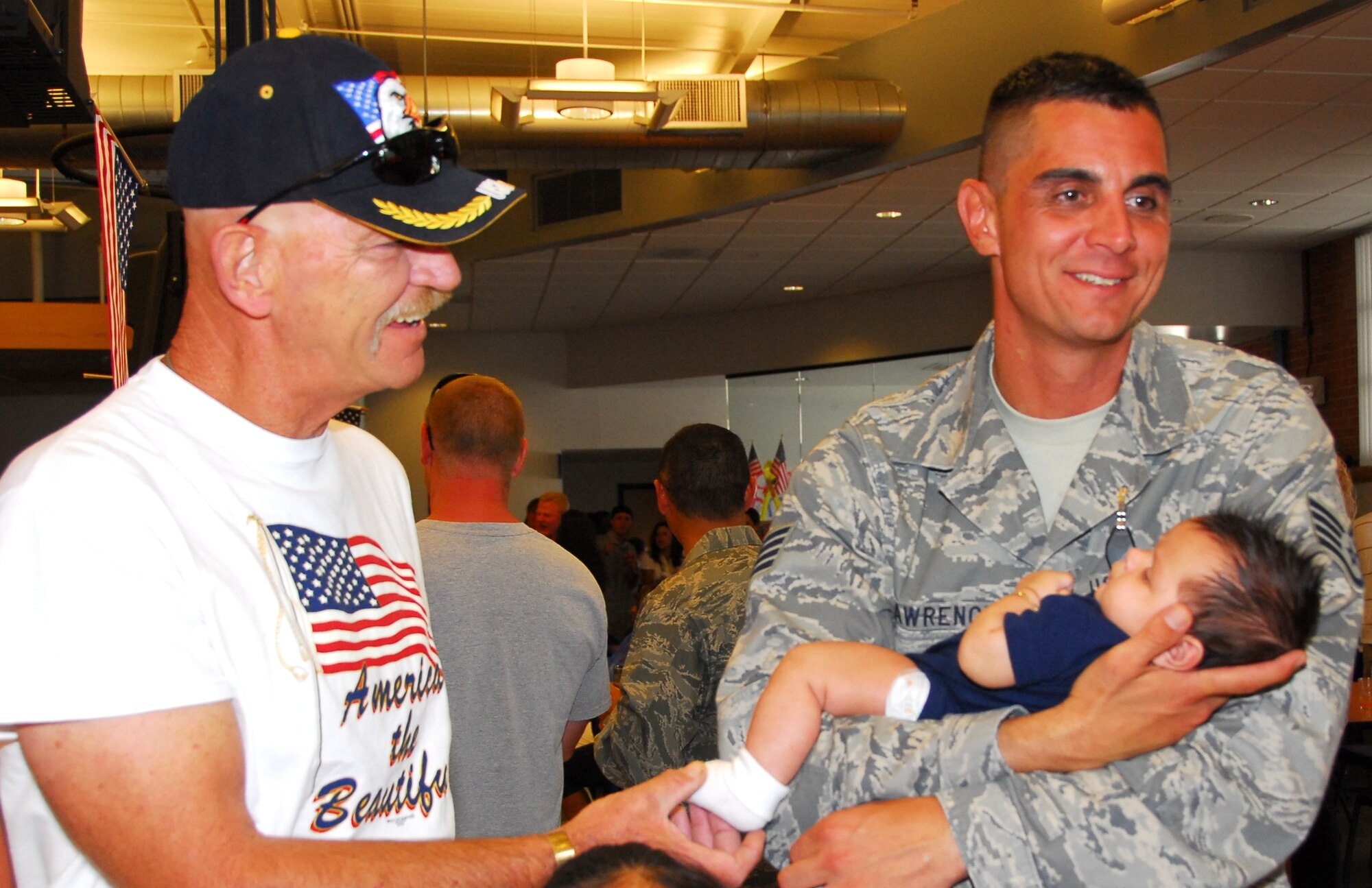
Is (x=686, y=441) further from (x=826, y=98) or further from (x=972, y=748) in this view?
(x=826, y=98)

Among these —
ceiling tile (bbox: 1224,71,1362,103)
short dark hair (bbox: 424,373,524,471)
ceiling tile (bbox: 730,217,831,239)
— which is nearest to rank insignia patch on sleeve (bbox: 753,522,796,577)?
short dark hair (bbox: 424,373,524,471)

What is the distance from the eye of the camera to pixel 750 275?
43.6 ft

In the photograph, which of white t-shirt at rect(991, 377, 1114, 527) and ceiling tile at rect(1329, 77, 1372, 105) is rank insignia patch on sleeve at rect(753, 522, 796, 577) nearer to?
white t-shirt at rect(991, 377, 1114, 527)

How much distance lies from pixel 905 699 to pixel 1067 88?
38.5 inches

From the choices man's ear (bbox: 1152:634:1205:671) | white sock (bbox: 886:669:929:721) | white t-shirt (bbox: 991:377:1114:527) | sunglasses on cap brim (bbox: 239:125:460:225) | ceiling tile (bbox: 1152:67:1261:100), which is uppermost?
ceiling tile (bbox: 1152:67:1261:100)

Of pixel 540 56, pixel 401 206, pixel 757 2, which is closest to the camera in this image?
pixel 401 206

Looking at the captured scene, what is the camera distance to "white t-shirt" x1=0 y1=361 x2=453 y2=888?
3.84 feet

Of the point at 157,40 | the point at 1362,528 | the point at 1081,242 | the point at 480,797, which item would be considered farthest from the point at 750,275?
the point at 1081,242

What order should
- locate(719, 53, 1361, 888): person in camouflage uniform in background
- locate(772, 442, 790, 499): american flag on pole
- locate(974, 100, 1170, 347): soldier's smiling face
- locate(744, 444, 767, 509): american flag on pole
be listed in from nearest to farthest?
locate(719, 53, 1361, 888): person in camouflage uniform in background → locate(974, 100, 1170, 347): soldier's smiling face → locate(744, 444, 767, 509): american flag on pole → locate(772, 442, 790, 499): american flag on pole

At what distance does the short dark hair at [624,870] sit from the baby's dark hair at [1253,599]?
0.72m

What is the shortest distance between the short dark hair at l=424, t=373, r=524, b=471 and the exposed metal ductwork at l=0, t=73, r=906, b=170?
4.29m

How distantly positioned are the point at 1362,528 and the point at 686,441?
3.39 m

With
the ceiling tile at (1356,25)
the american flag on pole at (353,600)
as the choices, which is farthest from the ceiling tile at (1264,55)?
the american flag on pole at (353,600)

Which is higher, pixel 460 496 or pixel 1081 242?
pixel 1081 242
